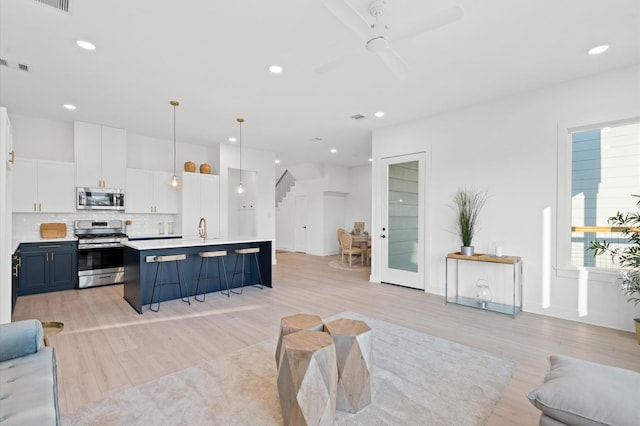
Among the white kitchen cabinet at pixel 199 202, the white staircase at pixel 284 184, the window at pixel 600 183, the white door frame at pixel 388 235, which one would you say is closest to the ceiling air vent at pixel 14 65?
the white kitchen cabinet at pixel 199 202

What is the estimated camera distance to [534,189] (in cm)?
416

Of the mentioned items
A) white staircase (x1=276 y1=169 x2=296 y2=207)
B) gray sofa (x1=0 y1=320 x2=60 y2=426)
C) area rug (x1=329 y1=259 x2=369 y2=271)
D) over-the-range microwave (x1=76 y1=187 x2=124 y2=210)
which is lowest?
area rug (x1=329 y1=259 x2=369 y2=271)

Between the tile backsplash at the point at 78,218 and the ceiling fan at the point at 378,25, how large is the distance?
5499mm

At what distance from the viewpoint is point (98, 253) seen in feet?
18.2

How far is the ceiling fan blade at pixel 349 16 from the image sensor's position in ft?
6.79

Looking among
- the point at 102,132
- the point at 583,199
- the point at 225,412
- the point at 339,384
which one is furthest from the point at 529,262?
the point at 102,132

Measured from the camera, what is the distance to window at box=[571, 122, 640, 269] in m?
3.64

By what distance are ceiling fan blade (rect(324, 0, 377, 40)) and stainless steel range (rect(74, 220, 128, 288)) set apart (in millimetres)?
5623

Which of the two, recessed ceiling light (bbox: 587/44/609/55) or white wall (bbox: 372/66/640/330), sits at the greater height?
recessed ceiling light (bbox: 587/44/609/55)

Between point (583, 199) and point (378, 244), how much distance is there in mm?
3145

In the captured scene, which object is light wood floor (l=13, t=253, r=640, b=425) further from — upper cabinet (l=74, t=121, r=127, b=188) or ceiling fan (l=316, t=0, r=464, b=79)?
ceiling fan (l=316, t=0, r=464, b=79)

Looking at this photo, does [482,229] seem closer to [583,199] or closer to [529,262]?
[529,262]

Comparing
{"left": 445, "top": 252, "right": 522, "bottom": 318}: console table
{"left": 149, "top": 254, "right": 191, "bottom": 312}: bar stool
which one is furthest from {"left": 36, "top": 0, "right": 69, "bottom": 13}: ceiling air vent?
{"left": 445, "top": 252, "right": 522, "bottom": 318}: console table

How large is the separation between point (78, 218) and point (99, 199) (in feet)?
1.77
